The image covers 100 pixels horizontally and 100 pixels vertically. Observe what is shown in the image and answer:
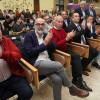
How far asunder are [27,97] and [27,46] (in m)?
0.67

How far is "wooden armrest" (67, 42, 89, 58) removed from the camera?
2.14m

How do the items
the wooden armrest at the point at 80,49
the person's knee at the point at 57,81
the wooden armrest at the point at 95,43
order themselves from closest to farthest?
the person's knee at the point at 57,81 → the wooden armrest at the point at 80,49 → the wooden armrest at the point at 95,43

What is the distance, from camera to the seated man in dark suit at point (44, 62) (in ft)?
4.93

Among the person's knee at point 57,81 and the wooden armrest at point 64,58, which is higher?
the wooden armrest at point 64,58

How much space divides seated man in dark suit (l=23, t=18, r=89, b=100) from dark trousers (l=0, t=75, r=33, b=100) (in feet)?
0.99

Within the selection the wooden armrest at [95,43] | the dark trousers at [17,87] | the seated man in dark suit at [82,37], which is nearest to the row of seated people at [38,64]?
the dark trousers at [17,87]

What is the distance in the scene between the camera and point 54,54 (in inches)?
74.7

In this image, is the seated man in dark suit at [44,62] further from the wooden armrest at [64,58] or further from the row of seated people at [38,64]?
the wooden armrest at [64,58]

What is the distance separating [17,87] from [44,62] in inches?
18.7

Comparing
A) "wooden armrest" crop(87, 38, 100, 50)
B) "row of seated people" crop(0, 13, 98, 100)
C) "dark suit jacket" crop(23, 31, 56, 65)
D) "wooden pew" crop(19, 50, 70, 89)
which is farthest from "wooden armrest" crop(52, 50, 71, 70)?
"wooden armrest" crop(87, 38, 100, 50)

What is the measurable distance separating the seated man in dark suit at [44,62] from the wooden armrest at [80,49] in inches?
26.7

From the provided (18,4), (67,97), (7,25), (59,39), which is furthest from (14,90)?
(18,4)

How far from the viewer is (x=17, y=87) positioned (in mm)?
1323

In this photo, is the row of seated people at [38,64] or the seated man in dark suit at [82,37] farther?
the seated man in dark suit at [82,37]
